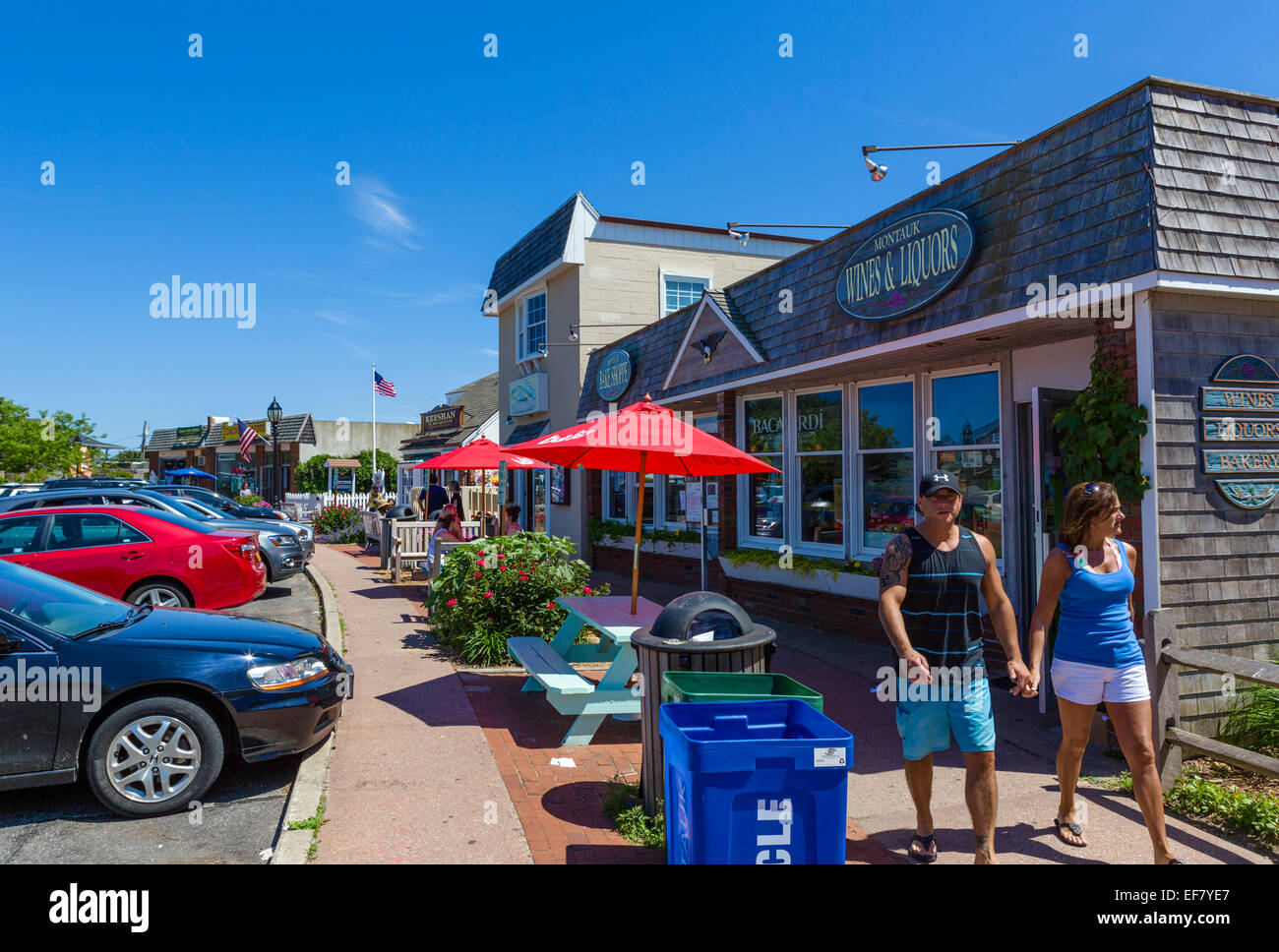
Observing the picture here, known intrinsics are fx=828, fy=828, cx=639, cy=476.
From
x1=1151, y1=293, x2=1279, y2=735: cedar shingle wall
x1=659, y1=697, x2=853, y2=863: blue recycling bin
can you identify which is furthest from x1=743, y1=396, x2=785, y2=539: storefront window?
x1=659, y1=697, x2=853, y2=863: blue recycling bin

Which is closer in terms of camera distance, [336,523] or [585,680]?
[585,680]

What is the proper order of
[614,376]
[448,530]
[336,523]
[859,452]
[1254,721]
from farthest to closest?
[336,523] → [614,376] → [448,530] → [859,452] → [1254,721]

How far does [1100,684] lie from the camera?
12.9 feet

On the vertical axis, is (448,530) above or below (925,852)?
above

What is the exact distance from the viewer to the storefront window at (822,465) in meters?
9.66

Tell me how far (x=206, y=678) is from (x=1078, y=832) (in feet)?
15.3

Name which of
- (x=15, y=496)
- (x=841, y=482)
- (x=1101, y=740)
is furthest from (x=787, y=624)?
(x=15, y=496)

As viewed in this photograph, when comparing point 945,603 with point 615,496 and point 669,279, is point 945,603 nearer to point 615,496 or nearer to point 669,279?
point 615,496

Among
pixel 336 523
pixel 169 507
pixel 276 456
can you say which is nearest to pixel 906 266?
pixel 169 507

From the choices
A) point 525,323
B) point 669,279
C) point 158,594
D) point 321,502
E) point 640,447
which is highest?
point 669,279

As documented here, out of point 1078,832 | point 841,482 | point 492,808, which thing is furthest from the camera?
point 841,482

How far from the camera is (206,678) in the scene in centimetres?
461

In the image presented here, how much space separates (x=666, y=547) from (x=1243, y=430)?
905 centimetres
